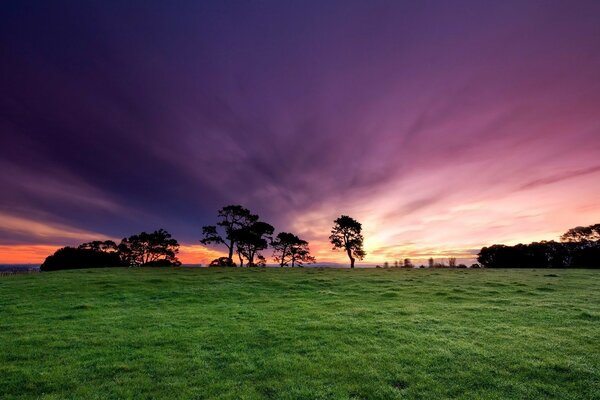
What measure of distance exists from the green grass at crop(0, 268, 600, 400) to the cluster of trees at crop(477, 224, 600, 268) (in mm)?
69239

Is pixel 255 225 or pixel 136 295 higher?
pixel 255 225

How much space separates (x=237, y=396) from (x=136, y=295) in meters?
20.7

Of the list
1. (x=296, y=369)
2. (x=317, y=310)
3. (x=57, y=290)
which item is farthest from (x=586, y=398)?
(x=57, y=290)

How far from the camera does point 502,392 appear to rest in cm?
956

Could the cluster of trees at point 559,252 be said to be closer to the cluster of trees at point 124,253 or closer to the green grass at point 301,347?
the green grass at point 301,347

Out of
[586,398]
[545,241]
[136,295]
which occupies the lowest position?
[586,398]

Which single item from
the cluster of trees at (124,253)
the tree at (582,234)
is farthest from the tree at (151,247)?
the tree at (582,234)

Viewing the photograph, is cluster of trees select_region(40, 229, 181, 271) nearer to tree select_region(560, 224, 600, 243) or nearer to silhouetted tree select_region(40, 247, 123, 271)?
silhouetted tree select_region(40, 247, 123, 271)

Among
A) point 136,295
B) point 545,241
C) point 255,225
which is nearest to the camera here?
point 136,295

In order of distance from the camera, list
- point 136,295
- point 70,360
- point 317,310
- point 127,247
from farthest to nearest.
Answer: point 127,247, point 136,295, point 317,310, point 70,360

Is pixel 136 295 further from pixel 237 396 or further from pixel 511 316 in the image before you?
pixel 511 316

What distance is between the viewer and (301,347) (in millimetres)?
13547

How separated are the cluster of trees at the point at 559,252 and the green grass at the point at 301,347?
227ft

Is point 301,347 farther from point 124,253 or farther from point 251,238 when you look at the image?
point 124,253
